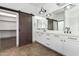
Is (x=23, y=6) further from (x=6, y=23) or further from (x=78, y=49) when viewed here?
(x=78, y=49)

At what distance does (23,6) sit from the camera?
139 inches

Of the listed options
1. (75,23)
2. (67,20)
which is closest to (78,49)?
(75,23)

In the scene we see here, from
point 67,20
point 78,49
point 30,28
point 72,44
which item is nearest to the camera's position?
point 78,49

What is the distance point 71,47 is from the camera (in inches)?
68.1

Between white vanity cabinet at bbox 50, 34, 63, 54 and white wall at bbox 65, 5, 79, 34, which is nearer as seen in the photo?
white vanity cabinet at bbox 50, 34, 63, 54

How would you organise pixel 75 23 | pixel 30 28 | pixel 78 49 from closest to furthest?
pixel 78 49 → pixel 75 23 → pixel 30 28

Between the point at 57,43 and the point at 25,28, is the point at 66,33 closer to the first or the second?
the point at 57,43

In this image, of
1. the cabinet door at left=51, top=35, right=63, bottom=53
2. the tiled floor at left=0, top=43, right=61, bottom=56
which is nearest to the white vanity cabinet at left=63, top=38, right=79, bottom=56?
the cabinet door at left=51, top=35, right=63, bottom=53

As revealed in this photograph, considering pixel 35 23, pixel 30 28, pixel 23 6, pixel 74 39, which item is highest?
pixel 23 6

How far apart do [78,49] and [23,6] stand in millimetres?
3029

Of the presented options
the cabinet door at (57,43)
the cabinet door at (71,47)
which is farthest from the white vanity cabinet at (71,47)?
the cabinet door at (57,43)

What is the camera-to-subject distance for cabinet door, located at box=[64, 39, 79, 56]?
1.61m

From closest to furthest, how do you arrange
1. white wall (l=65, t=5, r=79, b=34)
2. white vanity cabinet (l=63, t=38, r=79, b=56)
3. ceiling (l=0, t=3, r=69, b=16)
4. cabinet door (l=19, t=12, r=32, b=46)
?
white vanity cabinet (l=63, t=38, r=79, b=56) < white wall (l=65, t=5, r=79, b=34) < ceiling (l=0, t=3, r=69, b=16) < cabinet door (l=19, t=12, r=32, b=46)

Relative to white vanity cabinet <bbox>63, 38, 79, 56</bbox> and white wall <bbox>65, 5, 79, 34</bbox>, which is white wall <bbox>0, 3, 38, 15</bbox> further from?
white vanity cabinet <bbox>63, 38, 79, 56</bbox>
